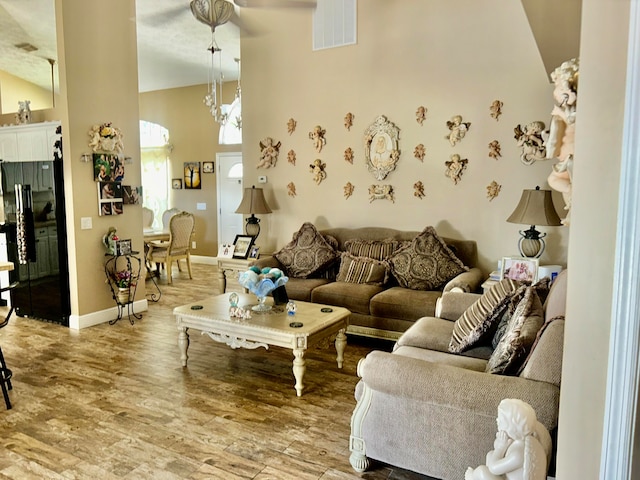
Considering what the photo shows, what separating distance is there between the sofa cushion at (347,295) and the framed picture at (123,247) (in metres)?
2.14

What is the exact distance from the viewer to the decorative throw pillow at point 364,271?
4.64 metres

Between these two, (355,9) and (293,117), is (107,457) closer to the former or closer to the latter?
(293,117)

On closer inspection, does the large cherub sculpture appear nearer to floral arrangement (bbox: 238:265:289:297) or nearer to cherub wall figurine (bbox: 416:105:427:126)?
floral arrangement (bbox: 238:265:289:297)

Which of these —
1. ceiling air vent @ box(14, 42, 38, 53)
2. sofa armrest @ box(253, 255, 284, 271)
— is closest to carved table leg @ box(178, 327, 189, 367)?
sofa armrest @ box(253, 255, 284, 271)

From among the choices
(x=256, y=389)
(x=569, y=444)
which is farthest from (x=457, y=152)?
(x=569, y=444)

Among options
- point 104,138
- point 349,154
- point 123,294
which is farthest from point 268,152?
point 123,294

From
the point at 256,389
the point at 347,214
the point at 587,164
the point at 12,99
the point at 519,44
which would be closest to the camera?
the point at 587,164

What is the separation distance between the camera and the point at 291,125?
223 inches

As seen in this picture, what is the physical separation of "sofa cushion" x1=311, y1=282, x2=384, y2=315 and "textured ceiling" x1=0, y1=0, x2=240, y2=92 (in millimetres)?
3815

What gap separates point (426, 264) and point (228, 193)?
4.94 m

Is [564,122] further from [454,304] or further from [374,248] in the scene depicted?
[374,248]

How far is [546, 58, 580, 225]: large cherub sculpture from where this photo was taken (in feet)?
4.86

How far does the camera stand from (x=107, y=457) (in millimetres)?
2535

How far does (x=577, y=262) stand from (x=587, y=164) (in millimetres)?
265
